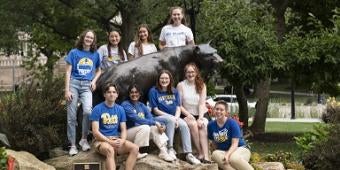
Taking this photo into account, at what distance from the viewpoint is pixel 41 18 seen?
70.7 feet

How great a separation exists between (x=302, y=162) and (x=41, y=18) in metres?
12.5

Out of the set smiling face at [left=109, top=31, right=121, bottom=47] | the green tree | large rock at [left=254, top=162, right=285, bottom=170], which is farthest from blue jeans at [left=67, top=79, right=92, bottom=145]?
the green tree

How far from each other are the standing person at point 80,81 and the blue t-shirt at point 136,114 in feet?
2.02

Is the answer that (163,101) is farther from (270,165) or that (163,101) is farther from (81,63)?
(270,165)

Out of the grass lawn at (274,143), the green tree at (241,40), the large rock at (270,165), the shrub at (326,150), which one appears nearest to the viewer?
the large rock at (270,165)

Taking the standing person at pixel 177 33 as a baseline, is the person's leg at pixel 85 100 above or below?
below

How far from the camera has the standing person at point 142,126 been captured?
29.8ft

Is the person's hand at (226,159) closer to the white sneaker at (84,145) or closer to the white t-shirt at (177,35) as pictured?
the white sneaker at (84,145)

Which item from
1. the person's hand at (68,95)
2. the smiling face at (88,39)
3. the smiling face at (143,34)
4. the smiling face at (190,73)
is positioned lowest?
the person's hand at (68,95)

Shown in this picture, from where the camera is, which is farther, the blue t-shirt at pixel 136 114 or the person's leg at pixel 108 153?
the blue t-shirt at pixel 136 114

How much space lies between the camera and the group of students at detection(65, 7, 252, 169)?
8.89 m

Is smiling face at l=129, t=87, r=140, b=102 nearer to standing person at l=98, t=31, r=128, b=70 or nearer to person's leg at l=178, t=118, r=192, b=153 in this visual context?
person's leg at l=178, t=118, r=192, b=153

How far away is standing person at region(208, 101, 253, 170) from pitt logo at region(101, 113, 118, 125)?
142 cm

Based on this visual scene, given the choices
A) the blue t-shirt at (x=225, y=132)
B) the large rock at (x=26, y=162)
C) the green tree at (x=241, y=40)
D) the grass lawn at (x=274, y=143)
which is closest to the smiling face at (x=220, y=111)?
the blue t-shirt at (x=225, y=132)
